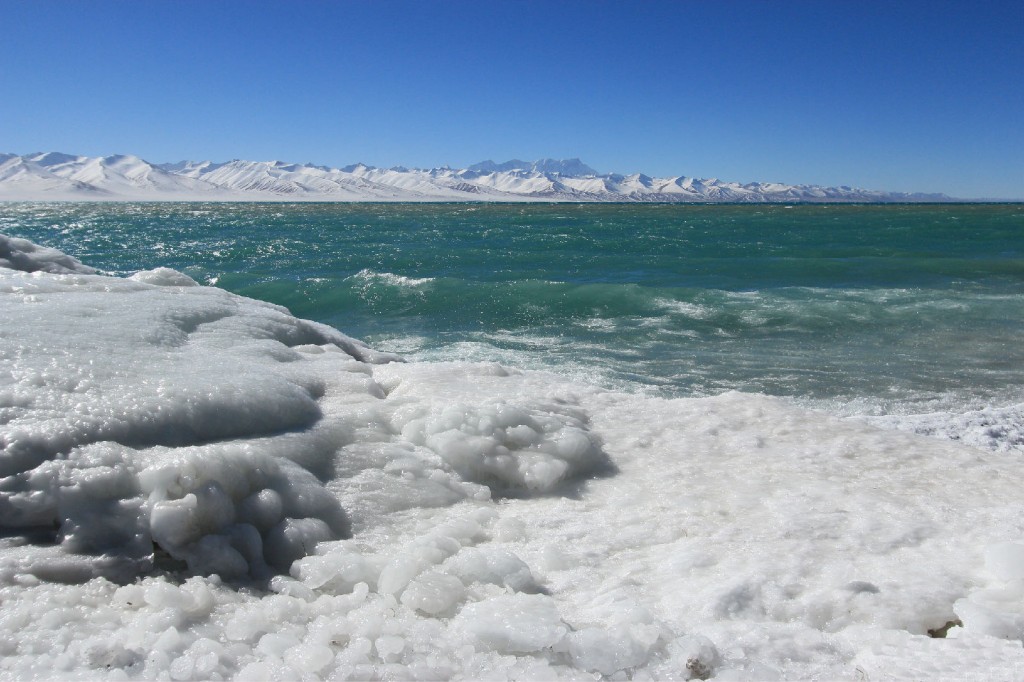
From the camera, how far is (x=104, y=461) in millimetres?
2650

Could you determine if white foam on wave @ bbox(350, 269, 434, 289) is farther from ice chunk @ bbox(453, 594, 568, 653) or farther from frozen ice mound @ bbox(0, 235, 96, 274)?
ice chunk @ bbox(453, 594, 568, 653)

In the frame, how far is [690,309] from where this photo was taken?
40.2 feet

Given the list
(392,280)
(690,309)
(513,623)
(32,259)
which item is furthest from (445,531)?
(392,280)

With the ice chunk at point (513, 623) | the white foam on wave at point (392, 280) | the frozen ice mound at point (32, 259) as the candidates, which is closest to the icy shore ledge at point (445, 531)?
the ice chunk at point (513, 623)

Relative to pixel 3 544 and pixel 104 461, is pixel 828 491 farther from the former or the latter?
pixel 3 544

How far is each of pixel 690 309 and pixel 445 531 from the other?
10.2 meters

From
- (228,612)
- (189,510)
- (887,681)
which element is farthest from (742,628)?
(189,510)

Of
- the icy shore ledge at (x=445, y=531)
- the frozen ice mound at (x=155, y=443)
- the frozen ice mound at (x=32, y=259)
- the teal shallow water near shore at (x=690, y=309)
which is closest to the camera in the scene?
the icy shore ledge at (x=445, y=531)

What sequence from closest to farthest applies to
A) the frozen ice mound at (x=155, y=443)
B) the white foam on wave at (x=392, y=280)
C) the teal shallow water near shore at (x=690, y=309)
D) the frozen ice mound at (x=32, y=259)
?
the frozen ice mound at (x=155, y=443)
the frozen ice mound at (x=32, y=259)
the teal shallow water near shore at (x=690, y=309)
the white foam on wave at (x=392, y=280)

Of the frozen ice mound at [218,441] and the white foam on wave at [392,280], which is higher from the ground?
the frozen ice mound at [218,441]

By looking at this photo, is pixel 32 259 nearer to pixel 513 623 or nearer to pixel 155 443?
pixel 155 443

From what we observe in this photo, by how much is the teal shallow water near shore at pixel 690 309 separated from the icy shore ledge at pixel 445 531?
3188mm

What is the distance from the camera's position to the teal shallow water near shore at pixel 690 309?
288 inches

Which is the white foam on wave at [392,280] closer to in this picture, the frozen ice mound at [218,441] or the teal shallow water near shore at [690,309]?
the teal shallow water near shore at [690,309]
